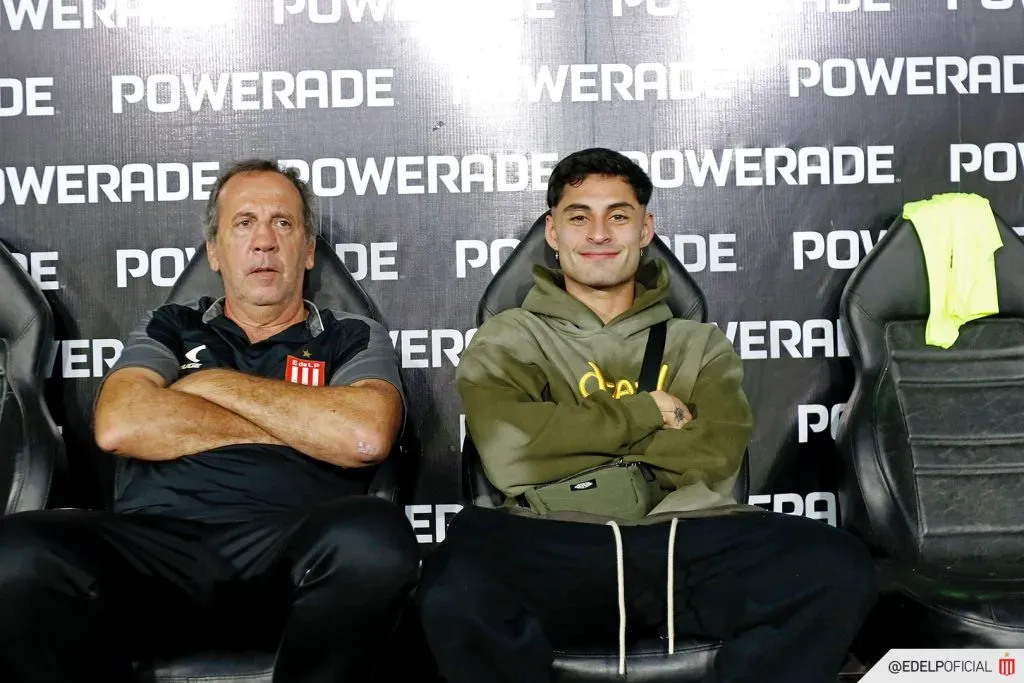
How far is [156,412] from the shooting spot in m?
2.31

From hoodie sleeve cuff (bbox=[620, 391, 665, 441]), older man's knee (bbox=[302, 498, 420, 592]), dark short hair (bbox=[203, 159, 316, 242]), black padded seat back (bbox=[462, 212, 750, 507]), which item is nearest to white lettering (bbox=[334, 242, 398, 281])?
dark short hair (bbox=[203, 159, 316, 242])

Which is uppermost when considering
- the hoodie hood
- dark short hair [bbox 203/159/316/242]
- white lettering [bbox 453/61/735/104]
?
white lettering [bbox 453/61/735/104]

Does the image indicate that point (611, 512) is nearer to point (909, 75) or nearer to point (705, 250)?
point (705, 250)

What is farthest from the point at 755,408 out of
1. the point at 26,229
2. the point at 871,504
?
the point at 26,229

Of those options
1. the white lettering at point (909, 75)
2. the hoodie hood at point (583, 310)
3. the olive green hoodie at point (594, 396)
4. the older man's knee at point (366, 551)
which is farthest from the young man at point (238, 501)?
the white lettering at point (909, 75)

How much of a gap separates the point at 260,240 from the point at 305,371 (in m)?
0.34

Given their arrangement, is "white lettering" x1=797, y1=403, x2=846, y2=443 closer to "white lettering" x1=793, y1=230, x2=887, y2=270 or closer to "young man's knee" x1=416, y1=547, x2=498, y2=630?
"white lettering" x1=793, y1=230, x2=887, y2=270

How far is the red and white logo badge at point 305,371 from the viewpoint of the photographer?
2.52 metres

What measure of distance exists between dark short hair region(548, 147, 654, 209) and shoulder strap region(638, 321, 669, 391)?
32cm

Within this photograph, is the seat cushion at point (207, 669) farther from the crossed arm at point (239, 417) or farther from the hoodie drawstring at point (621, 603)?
the hoodie drawstring at point (621, 603)

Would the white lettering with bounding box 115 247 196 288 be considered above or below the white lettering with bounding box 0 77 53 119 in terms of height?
below

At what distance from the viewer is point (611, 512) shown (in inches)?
88.4

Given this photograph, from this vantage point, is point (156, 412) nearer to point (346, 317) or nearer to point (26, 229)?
point (346, 317)

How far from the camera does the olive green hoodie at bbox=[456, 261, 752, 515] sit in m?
2.23
